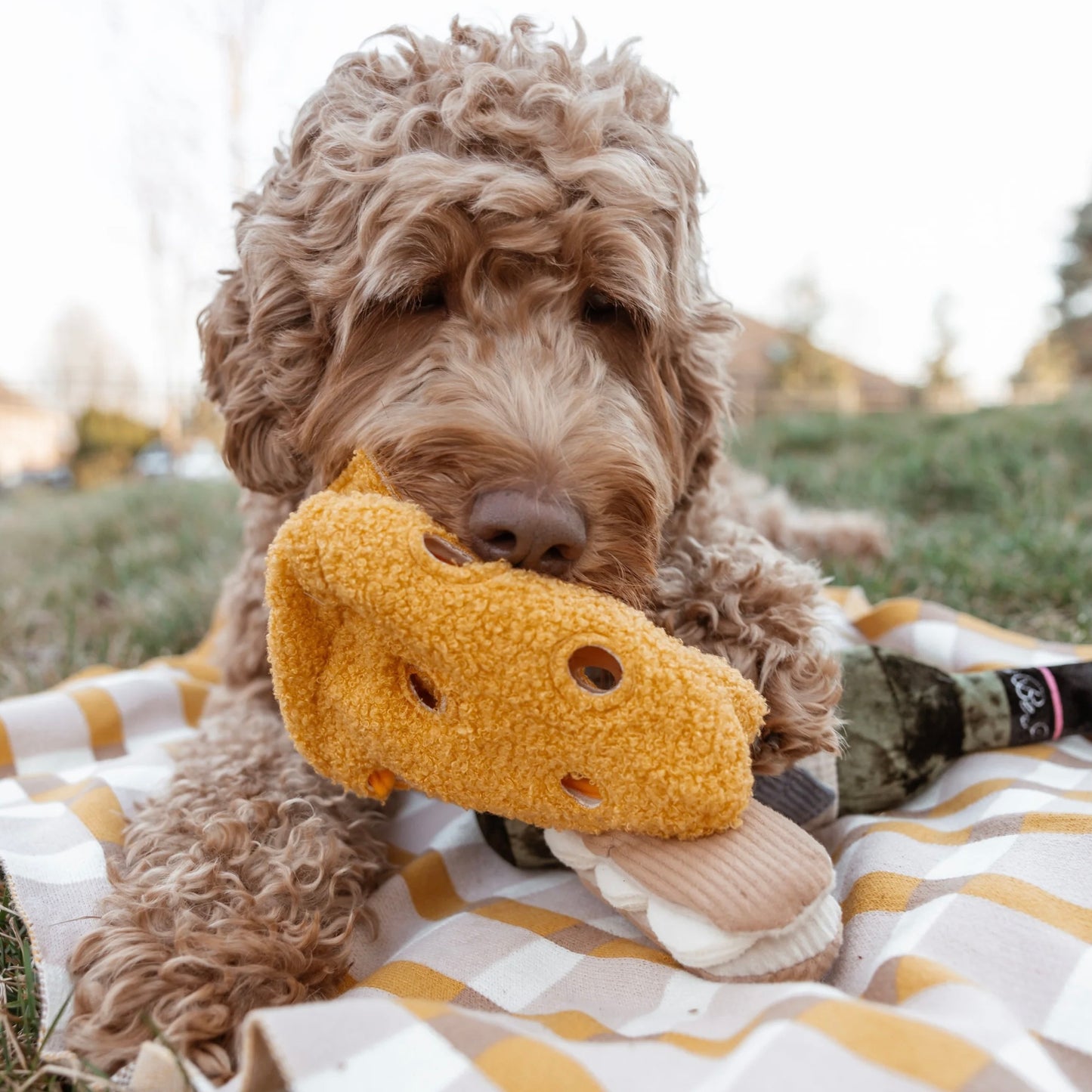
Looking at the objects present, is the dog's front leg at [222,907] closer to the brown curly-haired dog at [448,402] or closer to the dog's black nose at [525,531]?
the brown curly-haired dog at [448,402]

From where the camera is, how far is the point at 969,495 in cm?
509

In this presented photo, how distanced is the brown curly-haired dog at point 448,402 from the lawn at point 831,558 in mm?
321

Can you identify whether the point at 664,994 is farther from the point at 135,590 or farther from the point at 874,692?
the point at 135,590

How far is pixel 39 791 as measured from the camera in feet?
7.52

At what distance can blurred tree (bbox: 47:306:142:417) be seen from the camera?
25.7m

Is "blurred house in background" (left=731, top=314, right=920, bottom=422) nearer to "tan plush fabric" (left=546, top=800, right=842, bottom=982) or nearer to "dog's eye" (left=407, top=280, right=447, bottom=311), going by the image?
"dog's eye" (left=407, top=280, right=447, bottom=311)

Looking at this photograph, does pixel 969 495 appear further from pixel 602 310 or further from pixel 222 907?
pixel 222 907

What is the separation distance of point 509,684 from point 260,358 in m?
1.17

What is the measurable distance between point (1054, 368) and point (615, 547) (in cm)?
3670

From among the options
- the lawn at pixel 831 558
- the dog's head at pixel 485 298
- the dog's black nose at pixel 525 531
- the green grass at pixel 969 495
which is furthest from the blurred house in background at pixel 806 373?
the dog's black nose at pixel 525 531

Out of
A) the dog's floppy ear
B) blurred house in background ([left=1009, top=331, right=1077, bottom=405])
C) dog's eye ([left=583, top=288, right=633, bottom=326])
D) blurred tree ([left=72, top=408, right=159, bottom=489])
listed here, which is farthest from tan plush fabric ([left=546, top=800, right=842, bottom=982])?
blurred house in background ([left=1009, top=331, right=1077, bottom=405])

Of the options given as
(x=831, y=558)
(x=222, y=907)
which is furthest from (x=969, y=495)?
(x=222, y=907)

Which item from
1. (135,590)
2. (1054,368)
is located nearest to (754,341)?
(1054,368)

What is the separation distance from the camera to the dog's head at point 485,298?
66.2 inches
